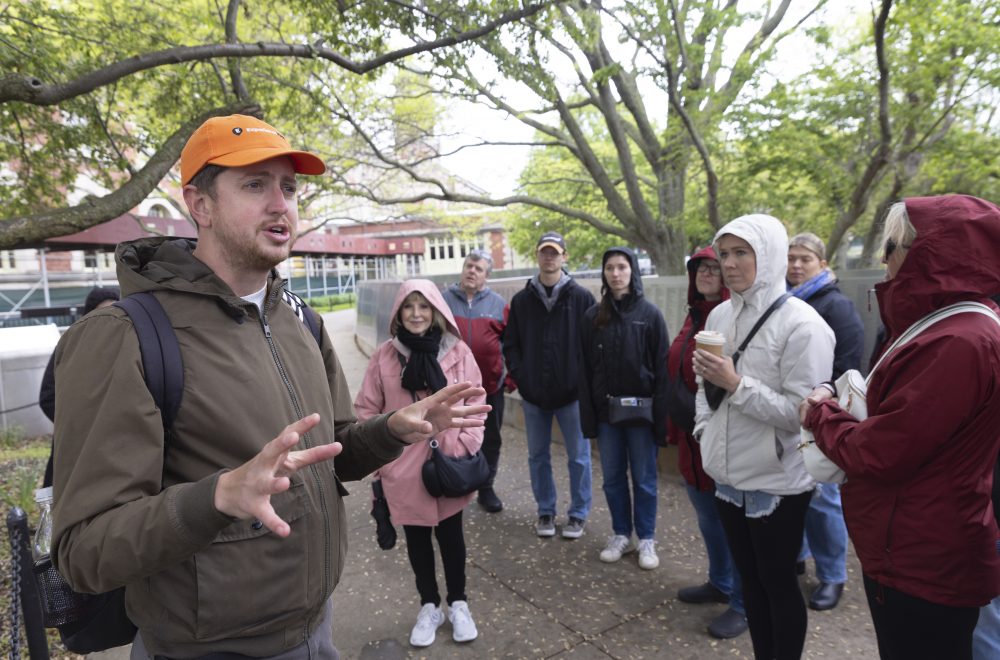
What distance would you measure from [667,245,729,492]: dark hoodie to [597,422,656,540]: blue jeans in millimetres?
614

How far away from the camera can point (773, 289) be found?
2.82 m

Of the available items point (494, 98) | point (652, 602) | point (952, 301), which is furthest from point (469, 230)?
point (952, 301)

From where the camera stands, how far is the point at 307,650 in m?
1.72

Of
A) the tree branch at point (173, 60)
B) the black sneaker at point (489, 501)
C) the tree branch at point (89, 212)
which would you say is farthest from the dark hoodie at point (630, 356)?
the tree branch at point (89, 212)

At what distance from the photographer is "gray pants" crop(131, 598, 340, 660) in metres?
1.60

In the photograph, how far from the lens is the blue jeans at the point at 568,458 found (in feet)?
15.6

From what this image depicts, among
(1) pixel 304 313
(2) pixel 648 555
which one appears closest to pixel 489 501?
(2) pixel 648 555

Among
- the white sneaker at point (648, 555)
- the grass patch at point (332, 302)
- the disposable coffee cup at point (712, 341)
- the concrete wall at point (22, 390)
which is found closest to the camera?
the disposable coffee cup at point (712, 341)

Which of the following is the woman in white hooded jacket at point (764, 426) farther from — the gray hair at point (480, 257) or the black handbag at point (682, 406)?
the gray hair at point (480, 257)

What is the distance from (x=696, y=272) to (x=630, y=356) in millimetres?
834

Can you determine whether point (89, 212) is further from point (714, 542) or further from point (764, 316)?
point (714, 542)

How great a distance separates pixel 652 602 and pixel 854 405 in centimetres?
216

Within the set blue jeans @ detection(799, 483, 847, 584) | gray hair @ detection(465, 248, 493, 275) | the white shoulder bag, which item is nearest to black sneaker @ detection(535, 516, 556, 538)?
blue jeans @ detection(799, 483, 847, 584)

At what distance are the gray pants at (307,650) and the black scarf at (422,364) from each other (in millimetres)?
1699
